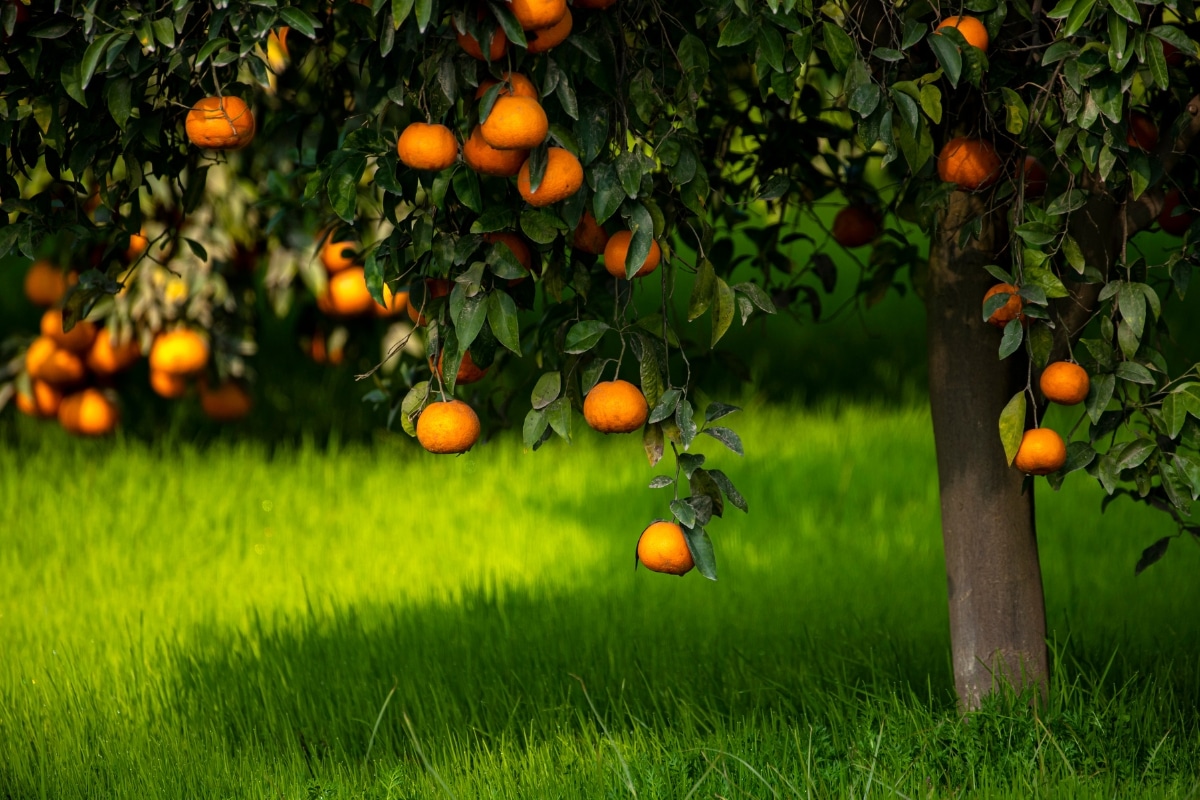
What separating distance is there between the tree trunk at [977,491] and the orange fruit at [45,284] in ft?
10.7

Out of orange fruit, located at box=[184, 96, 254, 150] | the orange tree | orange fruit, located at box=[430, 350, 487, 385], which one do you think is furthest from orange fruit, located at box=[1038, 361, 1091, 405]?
orange fruit, located at box=[184, 96, 254, 150]

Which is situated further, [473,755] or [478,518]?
[478,518]

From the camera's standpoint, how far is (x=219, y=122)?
1855 mm

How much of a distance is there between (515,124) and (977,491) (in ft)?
4.54

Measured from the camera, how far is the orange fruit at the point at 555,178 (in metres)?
1.70

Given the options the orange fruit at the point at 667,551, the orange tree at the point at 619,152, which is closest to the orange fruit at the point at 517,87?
the orange tree at the point at 619,152

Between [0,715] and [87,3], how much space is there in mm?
1975

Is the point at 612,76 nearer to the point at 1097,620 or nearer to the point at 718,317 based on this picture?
the point at 718,317

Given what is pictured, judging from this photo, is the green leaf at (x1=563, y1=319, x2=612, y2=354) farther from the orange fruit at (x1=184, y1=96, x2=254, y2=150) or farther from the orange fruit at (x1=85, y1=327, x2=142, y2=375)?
the orange fruit at (x1=85, y1=327, x2=142, y2=375)

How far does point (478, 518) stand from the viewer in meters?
5.02

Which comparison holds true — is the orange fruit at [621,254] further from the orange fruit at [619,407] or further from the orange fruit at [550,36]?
the orange fruit at [550,36]

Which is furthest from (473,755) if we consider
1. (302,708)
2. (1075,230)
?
(1075,230)

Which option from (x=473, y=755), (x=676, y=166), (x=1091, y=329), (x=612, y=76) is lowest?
(x=473, y=755)

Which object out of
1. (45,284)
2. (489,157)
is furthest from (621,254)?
(45,284)
